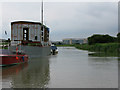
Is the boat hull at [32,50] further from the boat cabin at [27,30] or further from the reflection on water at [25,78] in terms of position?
the reflection on water at [25,78]

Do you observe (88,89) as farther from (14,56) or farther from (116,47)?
(116,47)

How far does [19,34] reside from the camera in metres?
50.5

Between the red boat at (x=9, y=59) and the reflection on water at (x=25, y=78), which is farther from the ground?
the red boat at (x=9, y=59)

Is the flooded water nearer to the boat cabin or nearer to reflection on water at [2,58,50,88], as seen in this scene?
reflection on water at [2,58,50,88]

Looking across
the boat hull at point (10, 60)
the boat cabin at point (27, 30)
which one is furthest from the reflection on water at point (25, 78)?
the boat cabin at point (27, 30)

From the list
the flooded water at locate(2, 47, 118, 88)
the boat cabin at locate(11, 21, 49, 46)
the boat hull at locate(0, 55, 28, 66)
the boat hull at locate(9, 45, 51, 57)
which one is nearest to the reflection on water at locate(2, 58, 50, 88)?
the flooded water at locate(2, 47, 118, 88)

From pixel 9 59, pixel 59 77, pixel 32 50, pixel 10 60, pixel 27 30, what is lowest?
pixel 59 77

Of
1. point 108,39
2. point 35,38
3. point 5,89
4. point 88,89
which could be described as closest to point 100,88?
point 88,89

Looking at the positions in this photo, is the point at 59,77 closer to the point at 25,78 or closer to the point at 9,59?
the point at 25,78

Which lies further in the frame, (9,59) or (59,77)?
(9,59)

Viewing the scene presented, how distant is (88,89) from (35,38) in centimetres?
3885

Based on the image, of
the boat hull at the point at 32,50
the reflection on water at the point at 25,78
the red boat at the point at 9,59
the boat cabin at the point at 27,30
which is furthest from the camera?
the boat cabin at the point at 27,30

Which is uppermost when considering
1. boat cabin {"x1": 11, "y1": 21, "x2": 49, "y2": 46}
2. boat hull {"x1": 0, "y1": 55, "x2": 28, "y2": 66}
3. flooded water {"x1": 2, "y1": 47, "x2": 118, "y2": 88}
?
boat cabin {"x1": 11, "y1": 21, "x2": 49, "y2": 46}

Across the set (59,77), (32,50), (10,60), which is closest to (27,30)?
(32,50)
